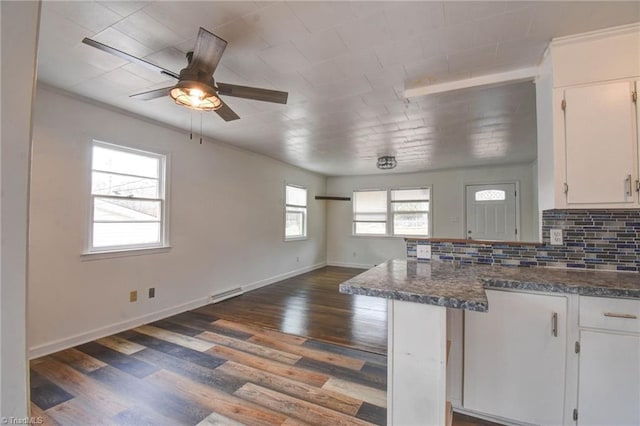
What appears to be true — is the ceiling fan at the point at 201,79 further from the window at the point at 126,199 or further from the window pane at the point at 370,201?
the window pane at the point at 370,201

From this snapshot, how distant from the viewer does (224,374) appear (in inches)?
88.7

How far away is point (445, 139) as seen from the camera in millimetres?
4008

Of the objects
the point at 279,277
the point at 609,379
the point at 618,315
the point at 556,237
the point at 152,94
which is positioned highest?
the point at 152,94

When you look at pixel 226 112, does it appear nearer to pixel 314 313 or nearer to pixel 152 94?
pixel 152 94

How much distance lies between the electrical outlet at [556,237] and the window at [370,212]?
4964 millimetres

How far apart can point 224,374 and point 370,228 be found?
5.38 meters

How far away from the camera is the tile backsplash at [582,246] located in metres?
1.89

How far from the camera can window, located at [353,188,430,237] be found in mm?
6613

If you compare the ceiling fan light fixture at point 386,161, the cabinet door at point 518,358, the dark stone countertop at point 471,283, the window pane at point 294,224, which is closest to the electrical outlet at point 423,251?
the dark stone countertop at point 471,283

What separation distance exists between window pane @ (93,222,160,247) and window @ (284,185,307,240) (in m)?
2.76

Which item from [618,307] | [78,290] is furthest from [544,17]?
[78,290]

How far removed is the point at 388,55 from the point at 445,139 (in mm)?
2370

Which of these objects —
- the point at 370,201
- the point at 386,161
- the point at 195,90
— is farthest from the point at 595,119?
the point at 370,201

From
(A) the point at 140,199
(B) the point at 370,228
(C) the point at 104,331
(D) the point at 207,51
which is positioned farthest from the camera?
(B) the point at 370,228
